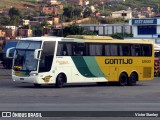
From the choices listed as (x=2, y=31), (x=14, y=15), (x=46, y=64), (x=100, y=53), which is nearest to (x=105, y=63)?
(x=100, y=53)

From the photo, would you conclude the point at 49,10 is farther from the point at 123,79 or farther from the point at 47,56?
the point at 47,56

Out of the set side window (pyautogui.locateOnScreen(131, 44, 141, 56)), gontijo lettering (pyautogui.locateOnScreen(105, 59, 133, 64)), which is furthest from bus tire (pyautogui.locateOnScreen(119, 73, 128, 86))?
side window (pyautogui.locateOnScreen(131, 44, 141, 56))

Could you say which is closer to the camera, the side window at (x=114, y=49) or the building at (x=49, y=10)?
the side window at (x=114, y=49)

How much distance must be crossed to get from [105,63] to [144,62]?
294 cm

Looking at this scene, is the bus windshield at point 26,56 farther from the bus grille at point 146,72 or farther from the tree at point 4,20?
the tree at point 4,20

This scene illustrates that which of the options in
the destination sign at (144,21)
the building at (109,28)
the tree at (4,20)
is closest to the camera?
the destination sign at (144,21)

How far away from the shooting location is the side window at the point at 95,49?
37406mm

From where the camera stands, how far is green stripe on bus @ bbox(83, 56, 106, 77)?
37225 millimetres

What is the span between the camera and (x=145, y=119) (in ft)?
58.0

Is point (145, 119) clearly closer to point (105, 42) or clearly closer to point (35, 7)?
point (105, 42)

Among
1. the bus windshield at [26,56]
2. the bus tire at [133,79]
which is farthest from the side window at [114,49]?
the bus windshield at [26,56]

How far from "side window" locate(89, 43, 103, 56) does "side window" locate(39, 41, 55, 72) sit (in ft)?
9.24

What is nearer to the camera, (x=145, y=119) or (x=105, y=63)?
(x=145, y=119)

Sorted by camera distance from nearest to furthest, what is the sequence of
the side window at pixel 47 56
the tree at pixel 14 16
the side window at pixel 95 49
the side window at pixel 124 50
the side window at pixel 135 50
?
the side window at pixel 47 56
the side window at pixel 95 49
the side window at pixel 124 50
the side window at pixel 135 50
the tree at pixel 14 16
